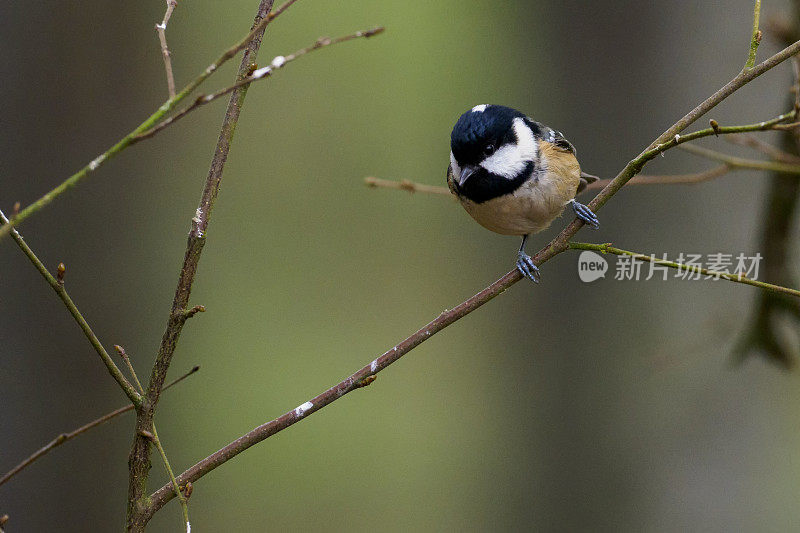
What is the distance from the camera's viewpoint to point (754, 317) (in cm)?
312

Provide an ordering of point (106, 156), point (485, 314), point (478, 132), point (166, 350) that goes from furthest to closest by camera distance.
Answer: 1. point (485, 314)
2. point (478, 132)
3. point (166, 350)
4. point (106, 156)

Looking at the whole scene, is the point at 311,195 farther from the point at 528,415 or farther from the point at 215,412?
the point at 528,415

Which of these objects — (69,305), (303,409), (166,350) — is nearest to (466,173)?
(303,409)

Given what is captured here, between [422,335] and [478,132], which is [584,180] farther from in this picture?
[422,335]

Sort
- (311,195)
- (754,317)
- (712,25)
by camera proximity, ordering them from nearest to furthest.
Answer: (754,317) < (712,25) < (311,195)

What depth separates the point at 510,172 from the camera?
92.4 inches

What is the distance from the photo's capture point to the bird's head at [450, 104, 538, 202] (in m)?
2.20

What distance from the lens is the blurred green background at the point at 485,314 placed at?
355 centimetres

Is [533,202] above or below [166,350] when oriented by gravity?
above

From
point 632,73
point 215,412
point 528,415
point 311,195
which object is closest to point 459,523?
point 528,415

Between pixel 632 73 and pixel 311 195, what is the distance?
3376 millimetres

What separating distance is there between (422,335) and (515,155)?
3.20 ft

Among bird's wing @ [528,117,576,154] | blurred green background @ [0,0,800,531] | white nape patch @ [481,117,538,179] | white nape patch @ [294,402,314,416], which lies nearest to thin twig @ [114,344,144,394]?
white nape patch @ [294,402,314,416]

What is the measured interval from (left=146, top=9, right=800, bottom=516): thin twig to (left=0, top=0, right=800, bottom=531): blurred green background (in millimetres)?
1867
